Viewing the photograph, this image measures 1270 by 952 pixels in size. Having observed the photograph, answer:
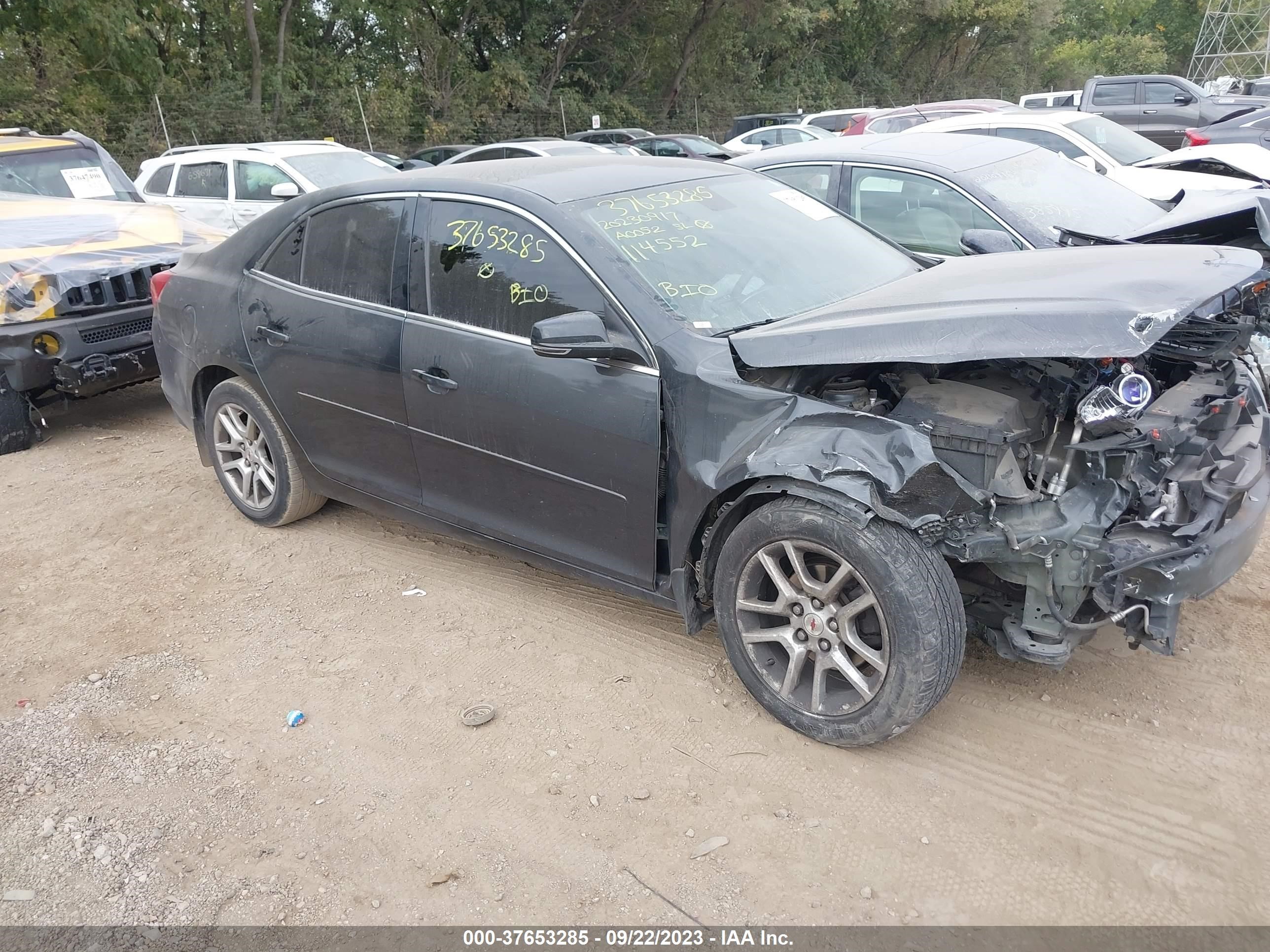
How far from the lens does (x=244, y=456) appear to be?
16.0 feet

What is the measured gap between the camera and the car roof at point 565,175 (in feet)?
12.0

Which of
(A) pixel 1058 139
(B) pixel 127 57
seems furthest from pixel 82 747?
(B) pixel 127 57

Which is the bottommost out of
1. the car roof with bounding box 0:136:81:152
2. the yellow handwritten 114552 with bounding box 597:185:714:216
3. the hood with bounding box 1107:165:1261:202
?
the hood with bounding box 1107:165:1261:202

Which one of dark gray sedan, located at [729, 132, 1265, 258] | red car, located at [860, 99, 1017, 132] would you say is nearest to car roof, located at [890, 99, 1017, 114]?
red car, located at [860, 99, 1017, 132]

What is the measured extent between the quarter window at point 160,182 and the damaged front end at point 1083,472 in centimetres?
1027

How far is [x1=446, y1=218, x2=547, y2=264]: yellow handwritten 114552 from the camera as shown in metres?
3.46

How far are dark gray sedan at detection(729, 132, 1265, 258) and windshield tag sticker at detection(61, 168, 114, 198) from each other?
17.5 feet

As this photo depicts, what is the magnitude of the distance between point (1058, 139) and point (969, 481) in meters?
8.14

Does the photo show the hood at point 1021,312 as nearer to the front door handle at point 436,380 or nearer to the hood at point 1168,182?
the front door handle at point 436,380

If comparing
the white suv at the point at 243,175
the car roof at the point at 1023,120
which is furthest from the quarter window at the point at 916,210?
the white suv at the point at 243,175

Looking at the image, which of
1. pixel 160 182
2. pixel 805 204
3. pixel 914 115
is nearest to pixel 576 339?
pixel 805 204

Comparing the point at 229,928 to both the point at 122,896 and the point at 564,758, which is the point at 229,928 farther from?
the point at 564,758

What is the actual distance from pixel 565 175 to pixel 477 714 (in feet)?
6.94

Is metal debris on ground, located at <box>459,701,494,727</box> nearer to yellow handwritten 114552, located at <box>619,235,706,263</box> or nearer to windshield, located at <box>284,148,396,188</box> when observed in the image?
yellow handwritten 114552, located at <box>619,235,706,263</box>
